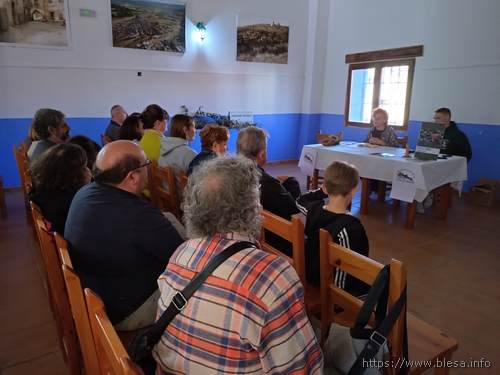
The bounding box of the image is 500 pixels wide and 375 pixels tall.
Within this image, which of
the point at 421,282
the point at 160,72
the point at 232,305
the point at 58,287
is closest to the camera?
the point at 232,305

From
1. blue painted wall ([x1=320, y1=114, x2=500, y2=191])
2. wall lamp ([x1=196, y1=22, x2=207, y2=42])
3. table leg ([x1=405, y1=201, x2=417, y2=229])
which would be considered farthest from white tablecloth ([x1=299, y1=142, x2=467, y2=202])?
wall lamp ([x1=196, y1=22, x2=207, y2=42])

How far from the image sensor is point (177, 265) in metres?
0.97

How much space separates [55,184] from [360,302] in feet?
4.96

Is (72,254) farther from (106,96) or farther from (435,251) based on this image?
(106,96)

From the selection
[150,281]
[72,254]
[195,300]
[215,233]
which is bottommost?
[150,281]

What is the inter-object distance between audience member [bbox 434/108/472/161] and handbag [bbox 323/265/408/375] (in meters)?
4.08

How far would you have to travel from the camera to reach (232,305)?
846mm

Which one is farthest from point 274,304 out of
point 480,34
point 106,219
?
point 480,34

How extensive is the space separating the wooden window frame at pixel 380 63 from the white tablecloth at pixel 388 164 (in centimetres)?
190

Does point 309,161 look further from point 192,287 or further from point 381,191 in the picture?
point 192,287

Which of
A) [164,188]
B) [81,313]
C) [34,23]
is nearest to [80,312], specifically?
[81,313]

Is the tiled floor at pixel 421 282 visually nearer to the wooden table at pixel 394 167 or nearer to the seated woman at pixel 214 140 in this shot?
the wooden table at pixel 394 167

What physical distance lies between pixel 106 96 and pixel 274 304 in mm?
5265

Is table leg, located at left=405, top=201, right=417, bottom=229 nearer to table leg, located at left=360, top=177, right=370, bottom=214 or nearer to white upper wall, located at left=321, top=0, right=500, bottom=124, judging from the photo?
table leg, located at left=360, top=177, right=370, bottom=214
